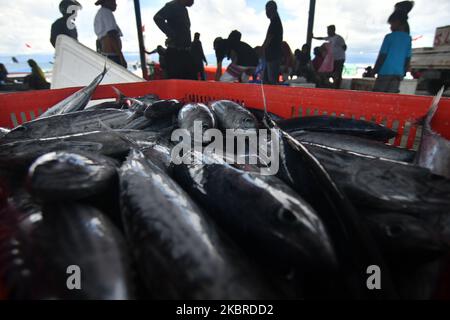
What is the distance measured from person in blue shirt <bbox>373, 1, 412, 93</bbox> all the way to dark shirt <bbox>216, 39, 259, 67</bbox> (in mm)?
2455

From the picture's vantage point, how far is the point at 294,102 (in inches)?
88.0

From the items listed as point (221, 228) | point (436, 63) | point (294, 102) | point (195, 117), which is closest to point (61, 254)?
point (221, 228)

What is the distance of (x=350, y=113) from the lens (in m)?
2.00

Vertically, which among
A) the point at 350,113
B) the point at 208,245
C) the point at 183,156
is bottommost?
the point at 208,245

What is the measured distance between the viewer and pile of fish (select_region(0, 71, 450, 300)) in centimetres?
67

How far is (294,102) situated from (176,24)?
8.86ft

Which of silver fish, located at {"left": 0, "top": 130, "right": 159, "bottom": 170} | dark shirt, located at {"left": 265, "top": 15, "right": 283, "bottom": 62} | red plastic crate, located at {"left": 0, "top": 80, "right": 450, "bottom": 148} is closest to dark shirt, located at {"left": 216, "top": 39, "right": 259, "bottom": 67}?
dark shirt, located at {"left": 265, "top": 15, "right": 283, "bottom": 62}

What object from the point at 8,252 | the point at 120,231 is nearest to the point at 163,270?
the point at 120,231

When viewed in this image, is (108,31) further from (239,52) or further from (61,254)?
(61,254)

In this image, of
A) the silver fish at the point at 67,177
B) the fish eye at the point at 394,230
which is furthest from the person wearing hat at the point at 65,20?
the fish eye at the point at 394,230

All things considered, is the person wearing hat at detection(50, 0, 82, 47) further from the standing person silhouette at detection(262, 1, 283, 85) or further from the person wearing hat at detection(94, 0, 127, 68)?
the standing person silhouette at detection(262, 1, 283, 85)

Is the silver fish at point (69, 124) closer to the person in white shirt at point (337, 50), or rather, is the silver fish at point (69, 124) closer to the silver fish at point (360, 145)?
the silver fish at point (360, 145)
